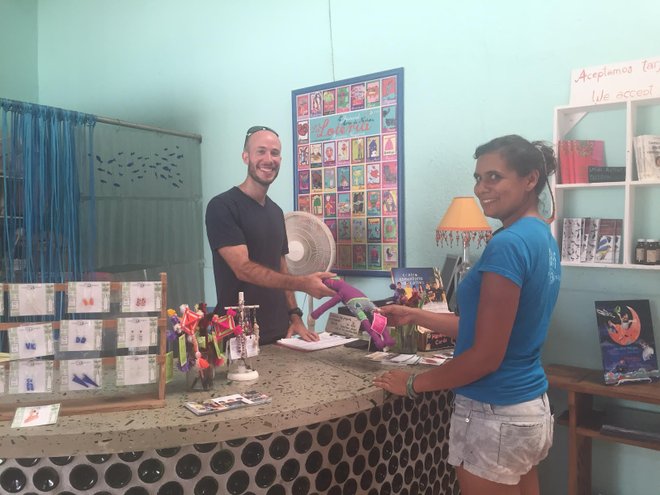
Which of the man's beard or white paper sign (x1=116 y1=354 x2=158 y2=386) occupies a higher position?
the man's beard

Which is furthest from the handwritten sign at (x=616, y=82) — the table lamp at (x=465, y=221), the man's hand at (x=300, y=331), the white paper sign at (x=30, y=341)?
the white paper sign at (x=30, y=341)

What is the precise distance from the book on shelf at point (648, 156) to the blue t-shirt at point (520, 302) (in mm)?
1213

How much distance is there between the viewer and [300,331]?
254 centimetres

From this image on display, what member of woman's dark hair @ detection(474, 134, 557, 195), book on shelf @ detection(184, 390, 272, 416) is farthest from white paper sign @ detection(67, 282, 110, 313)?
woman's dark hair @ detection(474, 134, 557, 195)

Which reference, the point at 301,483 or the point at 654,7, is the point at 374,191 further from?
the point at 301,483

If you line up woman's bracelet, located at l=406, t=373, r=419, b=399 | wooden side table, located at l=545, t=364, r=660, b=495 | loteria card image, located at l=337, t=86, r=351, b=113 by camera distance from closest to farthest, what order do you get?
1. woman's bracelet, located at l=406, t=373, r=419, b=399
2. wooden side table, located at l=545, t=364, r=660, b=495
3. loteria card image, located at l=337, t=86, r=351, b=113

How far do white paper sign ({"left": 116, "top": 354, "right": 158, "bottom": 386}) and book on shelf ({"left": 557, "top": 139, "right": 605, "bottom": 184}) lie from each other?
78.8 inches

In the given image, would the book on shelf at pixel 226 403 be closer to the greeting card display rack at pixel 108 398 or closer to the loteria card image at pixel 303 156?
the greeting card display rack at pixel 108 398

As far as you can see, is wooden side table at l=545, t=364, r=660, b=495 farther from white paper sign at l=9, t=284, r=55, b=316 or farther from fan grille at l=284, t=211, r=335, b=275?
white paper sign at l=9, t=284, r=55, b=316

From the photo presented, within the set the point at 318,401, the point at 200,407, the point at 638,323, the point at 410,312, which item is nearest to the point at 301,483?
the point at 318,401

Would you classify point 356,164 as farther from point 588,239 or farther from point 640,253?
point 640,253

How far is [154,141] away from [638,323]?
3.27 meters

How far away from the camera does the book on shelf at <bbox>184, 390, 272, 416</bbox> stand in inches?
56.6

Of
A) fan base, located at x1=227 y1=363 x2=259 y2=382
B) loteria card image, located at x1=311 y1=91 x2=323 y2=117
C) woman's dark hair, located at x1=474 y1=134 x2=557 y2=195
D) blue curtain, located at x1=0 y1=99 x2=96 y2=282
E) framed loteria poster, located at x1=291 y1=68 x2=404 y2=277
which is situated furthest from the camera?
loteria card image, located at x1=311 y1=91 x2=323 y2=117
